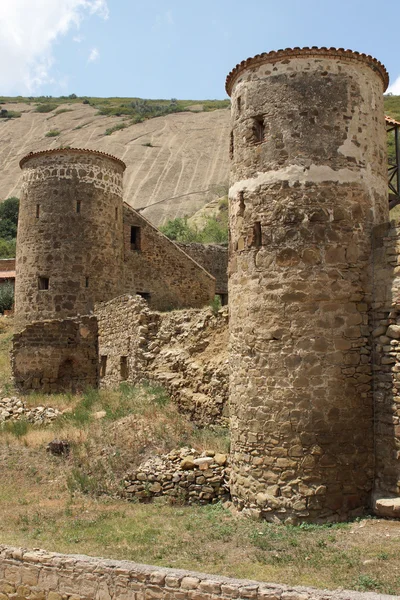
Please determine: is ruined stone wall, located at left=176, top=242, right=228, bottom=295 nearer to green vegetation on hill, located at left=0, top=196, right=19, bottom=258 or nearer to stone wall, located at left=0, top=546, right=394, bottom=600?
stone wall, located at left=0, top=546, right=394, bottom=600

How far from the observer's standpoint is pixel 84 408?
49.6 ft

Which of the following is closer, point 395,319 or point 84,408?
point 395,319

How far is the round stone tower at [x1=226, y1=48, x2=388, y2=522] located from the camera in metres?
9.22

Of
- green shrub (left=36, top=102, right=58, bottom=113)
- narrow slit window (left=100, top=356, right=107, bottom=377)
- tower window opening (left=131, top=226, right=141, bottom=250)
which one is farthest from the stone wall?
green shrub (left=36, top=102, right=58, bottom=113)

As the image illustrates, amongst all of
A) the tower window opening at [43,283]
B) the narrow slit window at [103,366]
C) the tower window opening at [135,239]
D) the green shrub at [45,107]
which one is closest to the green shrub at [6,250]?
the tower window opening at [135,239]

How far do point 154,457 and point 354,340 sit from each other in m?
4.20

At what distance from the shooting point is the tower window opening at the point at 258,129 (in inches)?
394

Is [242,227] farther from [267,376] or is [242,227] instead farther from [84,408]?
[84,408]

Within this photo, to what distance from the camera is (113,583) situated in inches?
268

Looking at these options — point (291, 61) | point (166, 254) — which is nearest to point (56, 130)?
point (166, 254)

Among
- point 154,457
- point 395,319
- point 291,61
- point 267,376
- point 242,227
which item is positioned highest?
point 291,61

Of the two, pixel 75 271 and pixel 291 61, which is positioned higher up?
pixel 291 61

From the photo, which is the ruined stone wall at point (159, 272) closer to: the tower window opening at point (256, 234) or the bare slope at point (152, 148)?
the tower window opening at point (256, 234)

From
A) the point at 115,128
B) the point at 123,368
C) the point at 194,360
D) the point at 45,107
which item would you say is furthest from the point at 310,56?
the point at 45,107
